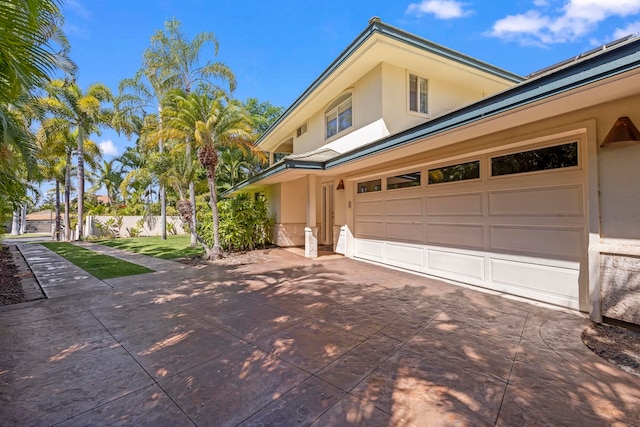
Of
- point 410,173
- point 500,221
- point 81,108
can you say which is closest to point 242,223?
point 410,173

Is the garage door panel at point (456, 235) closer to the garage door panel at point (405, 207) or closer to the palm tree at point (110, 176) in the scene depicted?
the garage door panel at point (405, 207)

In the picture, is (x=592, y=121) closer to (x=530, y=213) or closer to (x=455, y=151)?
(x=530, y=213)

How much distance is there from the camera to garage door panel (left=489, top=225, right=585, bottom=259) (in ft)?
15.1

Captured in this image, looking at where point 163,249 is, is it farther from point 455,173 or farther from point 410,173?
point 455,173

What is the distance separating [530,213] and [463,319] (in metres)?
2.36

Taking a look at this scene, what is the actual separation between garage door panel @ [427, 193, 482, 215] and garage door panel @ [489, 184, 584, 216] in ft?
0.97

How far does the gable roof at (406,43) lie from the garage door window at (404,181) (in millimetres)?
3327

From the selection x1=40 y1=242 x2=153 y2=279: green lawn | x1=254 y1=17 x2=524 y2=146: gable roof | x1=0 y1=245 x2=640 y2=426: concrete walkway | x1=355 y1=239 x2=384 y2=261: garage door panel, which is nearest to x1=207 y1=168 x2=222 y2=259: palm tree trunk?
x1=40 y1=242 x2=153 y2=279: green lawn

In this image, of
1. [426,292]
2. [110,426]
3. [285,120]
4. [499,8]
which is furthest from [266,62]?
[110,426]

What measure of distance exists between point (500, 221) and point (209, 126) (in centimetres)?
885

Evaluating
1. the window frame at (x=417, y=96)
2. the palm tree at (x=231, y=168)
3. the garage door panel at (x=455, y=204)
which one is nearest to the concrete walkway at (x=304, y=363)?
the garage door panel at (x=455, y=204)

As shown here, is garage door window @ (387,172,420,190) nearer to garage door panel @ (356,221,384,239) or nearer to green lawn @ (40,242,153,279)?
garage door panel @ (356,221,384,239)

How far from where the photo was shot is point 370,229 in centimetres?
926

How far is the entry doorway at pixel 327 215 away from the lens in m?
12.9
